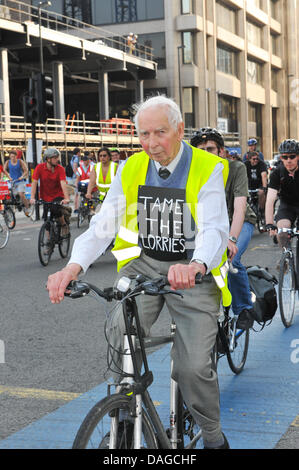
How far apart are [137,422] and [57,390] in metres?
2.34

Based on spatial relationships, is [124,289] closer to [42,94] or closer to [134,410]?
[134,410]

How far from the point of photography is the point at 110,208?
302 centimetres

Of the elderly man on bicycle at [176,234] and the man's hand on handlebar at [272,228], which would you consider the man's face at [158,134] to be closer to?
the elderly man on bicycle at [176,234]

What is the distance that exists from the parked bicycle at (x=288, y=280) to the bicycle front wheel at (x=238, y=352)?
4.31 feet

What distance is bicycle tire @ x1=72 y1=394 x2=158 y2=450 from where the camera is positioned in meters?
2.34

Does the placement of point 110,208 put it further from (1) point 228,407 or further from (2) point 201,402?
(1) point 228,407

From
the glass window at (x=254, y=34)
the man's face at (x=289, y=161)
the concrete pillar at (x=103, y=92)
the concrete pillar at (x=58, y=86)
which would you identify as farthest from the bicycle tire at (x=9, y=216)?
the glass window at (x=254, y=34)

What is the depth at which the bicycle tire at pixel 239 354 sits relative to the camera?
192 inches

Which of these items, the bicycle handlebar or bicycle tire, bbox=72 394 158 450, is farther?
the bicycle handlebar

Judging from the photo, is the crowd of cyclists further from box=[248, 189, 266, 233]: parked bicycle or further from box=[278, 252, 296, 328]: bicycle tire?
box=[248, 189, 266, 233]: parked bicycle

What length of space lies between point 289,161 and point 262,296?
184 centimetres

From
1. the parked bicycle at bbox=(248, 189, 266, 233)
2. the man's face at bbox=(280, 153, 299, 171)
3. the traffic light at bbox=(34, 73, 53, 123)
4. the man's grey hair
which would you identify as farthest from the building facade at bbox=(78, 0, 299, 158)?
the man's grey hair

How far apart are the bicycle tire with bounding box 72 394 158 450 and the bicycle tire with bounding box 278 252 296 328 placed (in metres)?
3.95

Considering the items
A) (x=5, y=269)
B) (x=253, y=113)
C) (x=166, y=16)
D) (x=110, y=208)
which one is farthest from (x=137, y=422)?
(x=253, y=113)
